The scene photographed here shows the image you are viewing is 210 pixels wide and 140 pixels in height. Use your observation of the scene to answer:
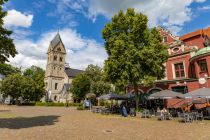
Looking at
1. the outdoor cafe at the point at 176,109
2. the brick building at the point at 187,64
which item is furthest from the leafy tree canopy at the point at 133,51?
the brick building at the point at 187,64

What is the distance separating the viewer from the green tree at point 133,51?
917 inches

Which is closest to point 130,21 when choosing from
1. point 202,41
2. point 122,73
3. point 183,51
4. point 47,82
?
point 122,73

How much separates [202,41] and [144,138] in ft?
86.2

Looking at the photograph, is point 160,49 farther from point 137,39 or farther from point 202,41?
point 202,41

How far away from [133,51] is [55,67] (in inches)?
2739

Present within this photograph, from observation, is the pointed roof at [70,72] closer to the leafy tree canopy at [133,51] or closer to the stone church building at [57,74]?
the stone church building at [57,74]

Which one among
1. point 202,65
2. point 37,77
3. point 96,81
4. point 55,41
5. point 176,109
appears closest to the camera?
point 176,109

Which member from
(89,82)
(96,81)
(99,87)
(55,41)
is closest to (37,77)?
(55,41)

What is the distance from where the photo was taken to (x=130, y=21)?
24.6 m

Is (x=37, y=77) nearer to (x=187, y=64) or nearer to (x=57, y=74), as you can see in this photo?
(x=57, y=74)

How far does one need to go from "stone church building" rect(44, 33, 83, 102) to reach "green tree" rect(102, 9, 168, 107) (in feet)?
194

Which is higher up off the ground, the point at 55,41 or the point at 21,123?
the point at 55,41

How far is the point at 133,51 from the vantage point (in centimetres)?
2339

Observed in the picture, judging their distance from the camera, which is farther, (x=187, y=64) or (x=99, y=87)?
(x=99, y=87)
